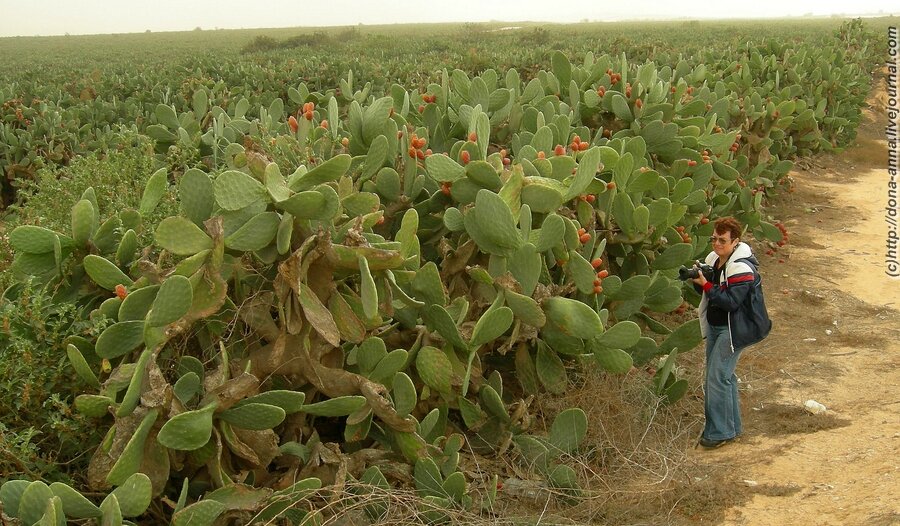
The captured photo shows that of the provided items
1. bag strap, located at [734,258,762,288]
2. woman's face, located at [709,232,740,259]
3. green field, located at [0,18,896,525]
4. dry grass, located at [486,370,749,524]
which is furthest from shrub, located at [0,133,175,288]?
bag strap, located at [734,258,762,288]

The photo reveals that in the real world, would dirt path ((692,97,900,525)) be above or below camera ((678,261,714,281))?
below

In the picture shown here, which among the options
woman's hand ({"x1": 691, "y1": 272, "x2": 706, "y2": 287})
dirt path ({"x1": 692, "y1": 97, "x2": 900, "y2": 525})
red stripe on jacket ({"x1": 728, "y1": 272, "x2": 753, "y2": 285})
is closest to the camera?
dirt path ({"x1": 692, "y1": 97, "x2": 900, "y2": 525})

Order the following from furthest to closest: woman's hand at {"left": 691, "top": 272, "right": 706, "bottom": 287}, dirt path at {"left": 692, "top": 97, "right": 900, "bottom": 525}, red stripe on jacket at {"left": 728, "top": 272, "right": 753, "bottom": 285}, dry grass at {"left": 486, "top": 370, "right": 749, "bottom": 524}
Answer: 1. woman's hand at {"left": 691, "top": 272, "right": 706, "bottom": 287}
2. red stripe on jacket at {"left": 728, "top": 272, "right": 753, "bottom": 285}
3. dirt path at {"left": 692, "top": 97, "right": 900, "bottom": 525}
4. dry grass at {"left": 486, "top": 370, "right": 749, "bottom": 524}

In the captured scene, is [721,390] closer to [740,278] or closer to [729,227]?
[740,278]

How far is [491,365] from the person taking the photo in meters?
4.49

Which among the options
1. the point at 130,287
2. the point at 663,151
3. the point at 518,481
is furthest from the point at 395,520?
the point at 663,151

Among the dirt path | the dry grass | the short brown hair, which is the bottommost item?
the dirt path

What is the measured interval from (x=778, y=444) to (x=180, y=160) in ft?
11.5

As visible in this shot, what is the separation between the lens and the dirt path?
3.79m

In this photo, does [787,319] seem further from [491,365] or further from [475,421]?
[475,421]

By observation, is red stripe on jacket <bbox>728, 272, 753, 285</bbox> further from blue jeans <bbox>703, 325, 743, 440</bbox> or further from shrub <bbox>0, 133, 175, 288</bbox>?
shrub <bbox>0, 133, 175, 288</bbox>

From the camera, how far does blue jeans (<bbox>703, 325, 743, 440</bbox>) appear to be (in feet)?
14.6

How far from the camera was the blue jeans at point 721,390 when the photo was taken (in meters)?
4.44

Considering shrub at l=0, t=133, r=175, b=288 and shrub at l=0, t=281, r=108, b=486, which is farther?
shrub at l=0, t=133, r=175, b=288
